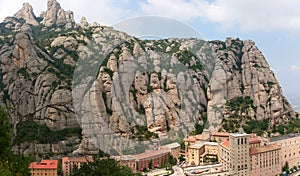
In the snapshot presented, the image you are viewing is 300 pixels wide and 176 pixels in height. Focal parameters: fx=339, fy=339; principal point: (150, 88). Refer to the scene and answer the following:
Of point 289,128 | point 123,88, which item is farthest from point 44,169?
point 289,128

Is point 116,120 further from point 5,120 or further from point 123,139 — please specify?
point 5,120

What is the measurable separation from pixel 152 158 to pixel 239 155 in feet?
31.6

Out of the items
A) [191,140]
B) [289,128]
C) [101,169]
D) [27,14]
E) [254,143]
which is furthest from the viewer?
[27,14]

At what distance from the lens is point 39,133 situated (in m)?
40.1

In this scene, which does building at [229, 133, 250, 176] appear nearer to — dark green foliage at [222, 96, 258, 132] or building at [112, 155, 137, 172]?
building at [112, 155, 137, 172]

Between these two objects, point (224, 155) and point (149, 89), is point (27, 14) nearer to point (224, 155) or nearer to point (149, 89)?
point (149, 89)

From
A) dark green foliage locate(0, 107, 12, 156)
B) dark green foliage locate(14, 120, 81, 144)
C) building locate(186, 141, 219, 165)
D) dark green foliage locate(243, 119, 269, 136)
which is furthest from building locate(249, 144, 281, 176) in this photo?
dark green foliage locate(0, 107, 12, 156)

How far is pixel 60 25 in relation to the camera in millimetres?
72125

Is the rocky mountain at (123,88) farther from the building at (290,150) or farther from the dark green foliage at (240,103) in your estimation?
the building at (290,150)

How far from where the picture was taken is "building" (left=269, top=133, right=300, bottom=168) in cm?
3870

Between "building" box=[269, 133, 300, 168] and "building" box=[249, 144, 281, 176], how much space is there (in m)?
1.91

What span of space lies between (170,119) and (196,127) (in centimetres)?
406

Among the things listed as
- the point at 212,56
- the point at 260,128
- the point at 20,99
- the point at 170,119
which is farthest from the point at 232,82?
the point at 20,99

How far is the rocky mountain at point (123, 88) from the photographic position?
41.7 meters
